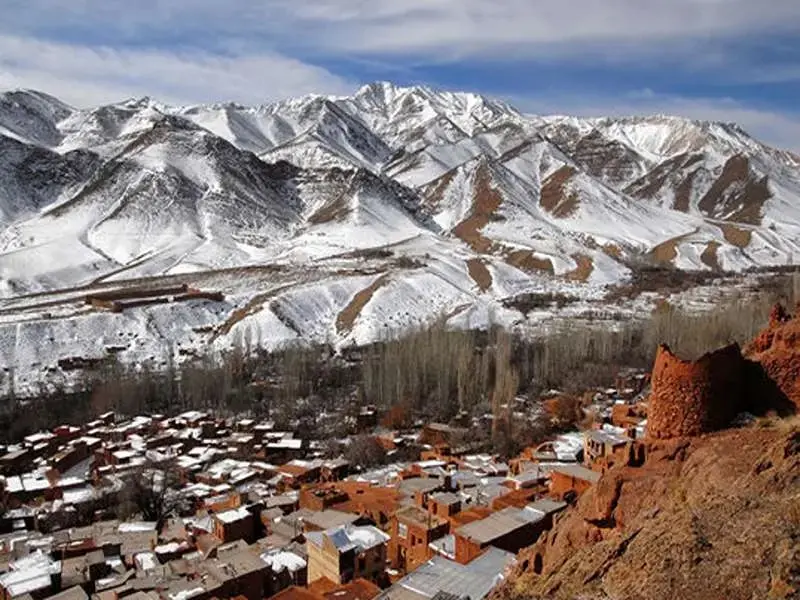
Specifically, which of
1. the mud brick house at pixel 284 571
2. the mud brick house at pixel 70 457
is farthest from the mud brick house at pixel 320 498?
the mud brick house at pixel 70 457

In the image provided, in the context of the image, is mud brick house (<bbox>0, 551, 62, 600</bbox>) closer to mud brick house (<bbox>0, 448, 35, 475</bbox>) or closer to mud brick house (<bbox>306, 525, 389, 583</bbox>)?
mud brick house (<bbox>306, 525, 389, 583</bbox>)

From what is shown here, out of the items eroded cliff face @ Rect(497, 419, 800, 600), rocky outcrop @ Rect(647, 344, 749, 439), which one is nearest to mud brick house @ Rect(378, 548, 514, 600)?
eroded cliff face @ Rect(497, 419, 800, 600)

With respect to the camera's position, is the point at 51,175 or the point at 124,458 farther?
the point at 51,175

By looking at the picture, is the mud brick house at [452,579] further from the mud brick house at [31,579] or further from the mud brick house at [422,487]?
the mud brick house at [31,579]

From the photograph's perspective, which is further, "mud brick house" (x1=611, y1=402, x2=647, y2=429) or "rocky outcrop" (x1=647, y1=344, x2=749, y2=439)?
"mud brick house" (x1=611, y1=402, x2=647, y2=429)

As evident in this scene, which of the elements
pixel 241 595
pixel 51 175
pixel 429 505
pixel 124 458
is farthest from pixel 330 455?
pixel 51 175

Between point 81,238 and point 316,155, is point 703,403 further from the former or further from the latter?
point 316,155
